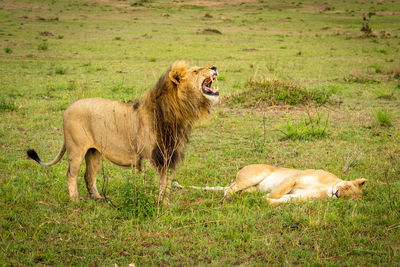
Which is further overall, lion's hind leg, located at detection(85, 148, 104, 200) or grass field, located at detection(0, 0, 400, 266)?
lion's hind leg, located at detection(85, 148, 104, 200)

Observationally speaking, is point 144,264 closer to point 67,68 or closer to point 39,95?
point 39,95

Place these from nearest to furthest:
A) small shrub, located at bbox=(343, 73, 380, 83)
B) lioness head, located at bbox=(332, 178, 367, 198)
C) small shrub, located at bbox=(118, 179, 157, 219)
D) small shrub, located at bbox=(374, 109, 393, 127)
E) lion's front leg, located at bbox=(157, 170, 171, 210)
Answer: small shrub, located at bbox=(118, 179, 157, 219)
lion's front leg, located at bbox=(157, 170, 171, 210)
lioness head, located at bbox=(332, 178, 367, 198)
small shrub, located at bbox=(374, 109, 393, 127)
small shrub, located at bbox=(343, 73, 380, 83)

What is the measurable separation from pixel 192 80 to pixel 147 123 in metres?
0.71

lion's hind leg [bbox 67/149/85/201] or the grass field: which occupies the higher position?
lion's hind leg [bbox 67/149/85/201]

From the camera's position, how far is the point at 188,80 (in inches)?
184

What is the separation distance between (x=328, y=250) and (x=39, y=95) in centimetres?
947

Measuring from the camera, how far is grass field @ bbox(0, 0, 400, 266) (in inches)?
147

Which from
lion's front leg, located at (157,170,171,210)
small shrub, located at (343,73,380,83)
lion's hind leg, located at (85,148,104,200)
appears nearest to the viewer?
lion's front leg, located at (157,170,171,210)

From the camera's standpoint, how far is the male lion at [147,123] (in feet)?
15.1

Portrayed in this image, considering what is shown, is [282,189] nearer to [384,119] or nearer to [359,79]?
[384,119]

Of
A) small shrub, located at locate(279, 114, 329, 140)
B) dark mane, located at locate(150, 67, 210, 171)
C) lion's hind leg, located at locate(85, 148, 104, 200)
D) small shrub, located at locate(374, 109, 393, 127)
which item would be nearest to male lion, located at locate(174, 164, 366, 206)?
dark mane, located at locate(150, 67, 210, 171)

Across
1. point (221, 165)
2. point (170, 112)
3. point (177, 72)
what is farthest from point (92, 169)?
point (221, 165)

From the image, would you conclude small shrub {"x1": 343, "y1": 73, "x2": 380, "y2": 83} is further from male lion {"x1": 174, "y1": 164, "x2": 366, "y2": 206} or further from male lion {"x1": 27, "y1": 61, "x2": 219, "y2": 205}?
male lion {"x1": 27, "y1": 61, "x2": 219, "y2": 205}

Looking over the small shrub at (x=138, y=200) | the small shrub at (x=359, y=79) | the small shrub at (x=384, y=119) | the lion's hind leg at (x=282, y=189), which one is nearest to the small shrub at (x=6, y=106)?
the small shrub at (x=138, y=200)
